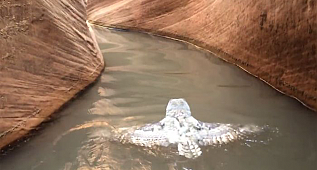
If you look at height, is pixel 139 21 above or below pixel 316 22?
above

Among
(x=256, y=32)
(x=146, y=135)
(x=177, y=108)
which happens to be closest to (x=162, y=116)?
(x=177, y=108)

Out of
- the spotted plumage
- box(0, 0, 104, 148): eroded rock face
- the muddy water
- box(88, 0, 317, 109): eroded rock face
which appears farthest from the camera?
box(88, 0, 317, 109): eroded rock face

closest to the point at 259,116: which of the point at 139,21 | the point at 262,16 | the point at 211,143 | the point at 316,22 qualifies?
the point at 211,143

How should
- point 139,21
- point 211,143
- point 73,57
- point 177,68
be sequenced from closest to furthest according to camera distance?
point 211,143 → point 73,57 → point 177,68 → point 139,21

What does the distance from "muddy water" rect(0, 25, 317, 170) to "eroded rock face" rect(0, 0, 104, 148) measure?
123mm

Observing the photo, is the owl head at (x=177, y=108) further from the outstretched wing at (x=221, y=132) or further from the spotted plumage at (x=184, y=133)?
the outstretched wing at (x=221, y=132)

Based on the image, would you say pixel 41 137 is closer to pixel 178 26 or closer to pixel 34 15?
pixel 34 15

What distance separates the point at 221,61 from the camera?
432 cm

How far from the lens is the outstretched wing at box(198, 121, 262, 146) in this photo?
8.25 ft

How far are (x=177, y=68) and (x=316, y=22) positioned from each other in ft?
5.09

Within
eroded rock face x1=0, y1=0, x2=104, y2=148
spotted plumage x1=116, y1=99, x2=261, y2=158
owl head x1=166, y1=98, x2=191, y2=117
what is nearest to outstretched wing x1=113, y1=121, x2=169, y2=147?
spotted plumage x1=116, y1=99, x2=261, y2=158

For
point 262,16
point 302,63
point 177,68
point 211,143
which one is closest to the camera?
point 211,143

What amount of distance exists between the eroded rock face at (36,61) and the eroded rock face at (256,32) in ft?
5.28

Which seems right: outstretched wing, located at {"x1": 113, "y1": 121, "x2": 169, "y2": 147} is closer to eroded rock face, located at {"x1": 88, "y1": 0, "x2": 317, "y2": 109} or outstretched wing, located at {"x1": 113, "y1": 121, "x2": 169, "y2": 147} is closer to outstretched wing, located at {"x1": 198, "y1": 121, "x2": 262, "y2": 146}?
outstretched wing, located at {"x1": 198, "y1": 121, "x2": 262, "y2": 146}
